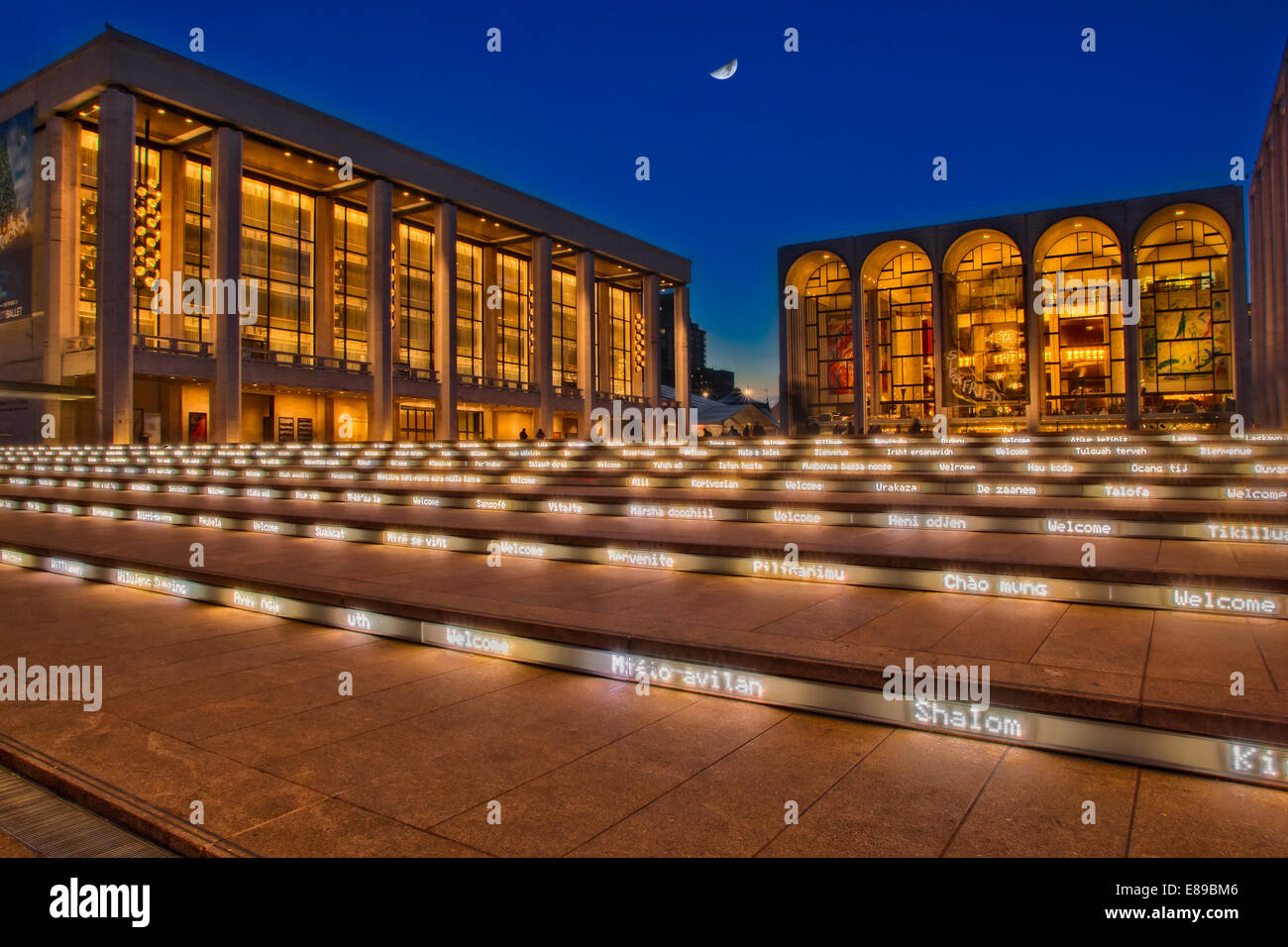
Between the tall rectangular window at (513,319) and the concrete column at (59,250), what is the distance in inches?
1038

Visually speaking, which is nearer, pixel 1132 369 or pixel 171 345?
pixel 171 345

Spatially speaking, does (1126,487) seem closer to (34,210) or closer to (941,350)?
(941,350)

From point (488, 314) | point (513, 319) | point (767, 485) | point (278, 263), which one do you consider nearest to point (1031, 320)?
point (767, 485)

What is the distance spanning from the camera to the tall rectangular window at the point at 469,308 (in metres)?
53.0

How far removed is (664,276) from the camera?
65.8 meters

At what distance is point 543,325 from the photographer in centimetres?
5272

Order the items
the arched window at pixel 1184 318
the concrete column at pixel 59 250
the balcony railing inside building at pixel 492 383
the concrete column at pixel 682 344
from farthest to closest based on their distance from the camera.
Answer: the concrete column at pixel 682 344 → the balcony railing inside building at pixel 492 383 → the arched window at pixel 1184 318 → the concrete column at pixel 59 250

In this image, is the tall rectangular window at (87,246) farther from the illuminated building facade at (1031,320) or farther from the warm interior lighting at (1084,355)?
the warm interior lighting at (1084,355)

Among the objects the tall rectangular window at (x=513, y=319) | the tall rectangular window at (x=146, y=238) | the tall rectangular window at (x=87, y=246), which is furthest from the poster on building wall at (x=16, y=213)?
the tall rectangular window at (x=513, y=319)

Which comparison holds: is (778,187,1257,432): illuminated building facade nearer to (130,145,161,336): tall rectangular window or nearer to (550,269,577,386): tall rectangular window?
(550,269,577,386): tall rectangular window

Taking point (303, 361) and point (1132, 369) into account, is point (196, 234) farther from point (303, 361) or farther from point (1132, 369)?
→ point (1132, 369)

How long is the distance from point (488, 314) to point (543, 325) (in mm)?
5180
